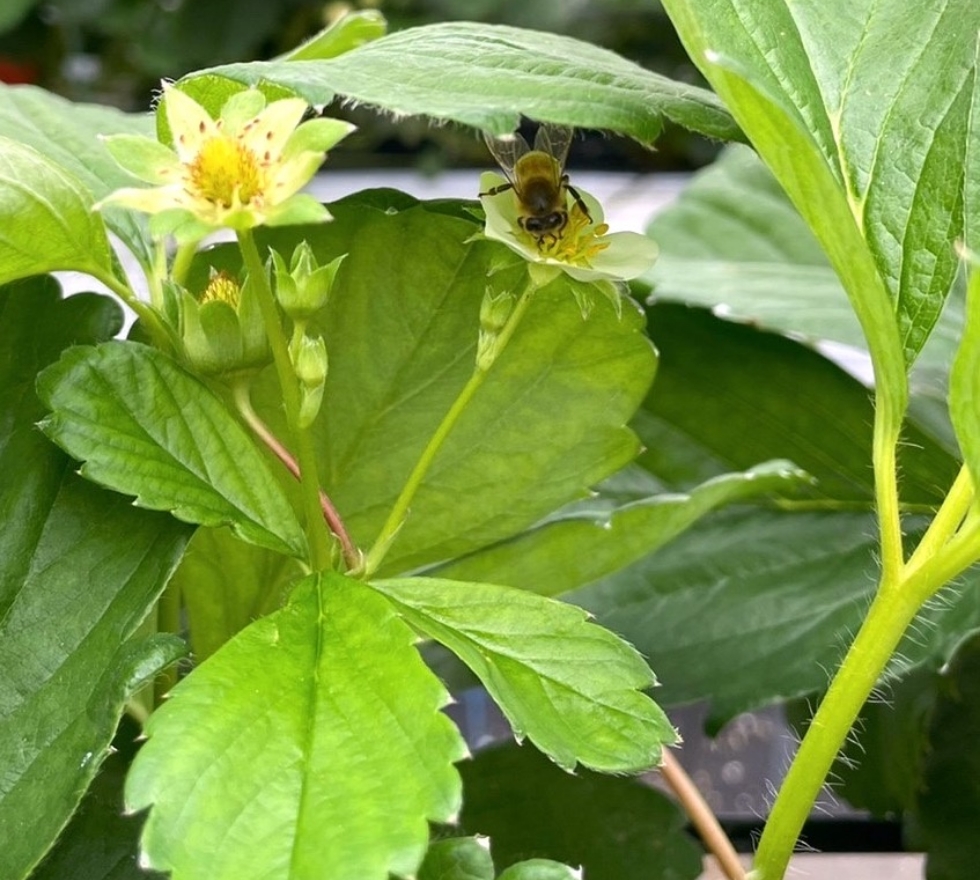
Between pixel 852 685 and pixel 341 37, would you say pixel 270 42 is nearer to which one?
pixel 341 37

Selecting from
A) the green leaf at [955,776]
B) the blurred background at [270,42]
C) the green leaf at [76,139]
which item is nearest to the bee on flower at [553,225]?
the green leaf at [76,139]

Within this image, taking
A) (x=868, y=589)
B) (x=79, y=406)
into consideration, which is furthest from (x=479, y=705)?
(x=79, y=406)

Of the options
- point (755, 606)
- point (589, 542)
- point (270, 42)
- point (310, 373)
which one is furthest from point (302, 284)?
point (270, 42)

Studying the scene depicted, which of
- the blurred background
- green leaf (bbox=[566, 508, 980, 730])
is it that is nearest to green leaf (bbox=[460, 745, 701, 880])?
green leaf (bbox=[566, 508, 980, 730])

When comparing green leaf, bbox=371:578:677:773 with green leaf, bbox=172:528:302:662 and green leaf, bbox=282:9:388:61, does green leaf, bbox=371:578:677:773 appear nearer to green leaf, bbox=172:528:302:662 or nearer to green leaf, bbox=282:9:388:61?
green leaf, bbox=172:528:302:662

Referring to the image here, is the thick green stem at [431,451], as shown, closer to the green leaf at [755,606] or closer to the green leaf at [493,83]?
the green leaf at [493,83]

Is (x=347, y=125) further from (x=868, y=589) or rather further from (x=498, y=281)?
(x=868, y=589)
